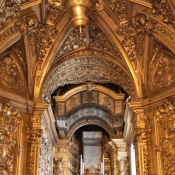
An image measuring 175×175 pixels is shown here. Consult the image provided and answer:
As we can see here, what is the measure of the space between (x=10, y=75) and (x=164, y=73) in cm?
336

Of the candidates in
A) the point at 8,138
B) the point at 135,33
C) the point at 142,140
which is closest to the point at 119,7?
the point at 135,33

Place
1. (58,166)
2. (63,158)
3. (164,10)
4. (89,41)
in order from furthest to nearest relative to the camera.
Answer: (63,158), (58,166), (89,41), (164,10)

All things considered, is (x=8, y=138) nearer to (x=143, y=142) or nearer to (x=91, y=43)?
(x=143, y=142)

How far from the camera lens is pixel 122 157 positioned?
441 inches

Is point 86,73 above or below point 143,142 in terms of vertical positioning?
above

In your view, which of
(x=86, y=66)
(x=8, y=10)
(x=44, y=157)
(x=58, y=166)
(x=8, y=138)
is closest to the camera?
(x=8, y=10)

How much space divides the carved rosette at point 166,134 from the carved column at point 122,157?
4548mm

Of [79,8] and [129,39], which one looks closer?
[79,8]

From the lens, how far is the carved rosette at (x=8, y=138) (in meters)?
6.40

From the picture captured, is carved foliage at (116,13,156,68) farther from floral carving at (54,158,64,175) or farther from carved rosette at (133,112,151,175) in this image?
floral carving at (54,158,64,175)

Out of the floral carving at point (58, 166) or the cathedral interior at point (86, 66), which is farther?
the floral carving at point (58, 166)

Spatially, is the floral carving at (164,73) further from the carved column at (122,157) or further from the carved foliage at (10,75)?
the carved column at (122,157)

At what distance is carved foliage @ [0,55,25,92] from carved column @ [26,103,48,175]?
2.05 ft

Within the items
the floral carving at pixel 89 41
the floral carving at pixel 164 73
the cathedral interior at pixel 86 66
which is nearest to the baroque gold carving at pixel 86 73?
the cathedral interior at pixel 86 66
